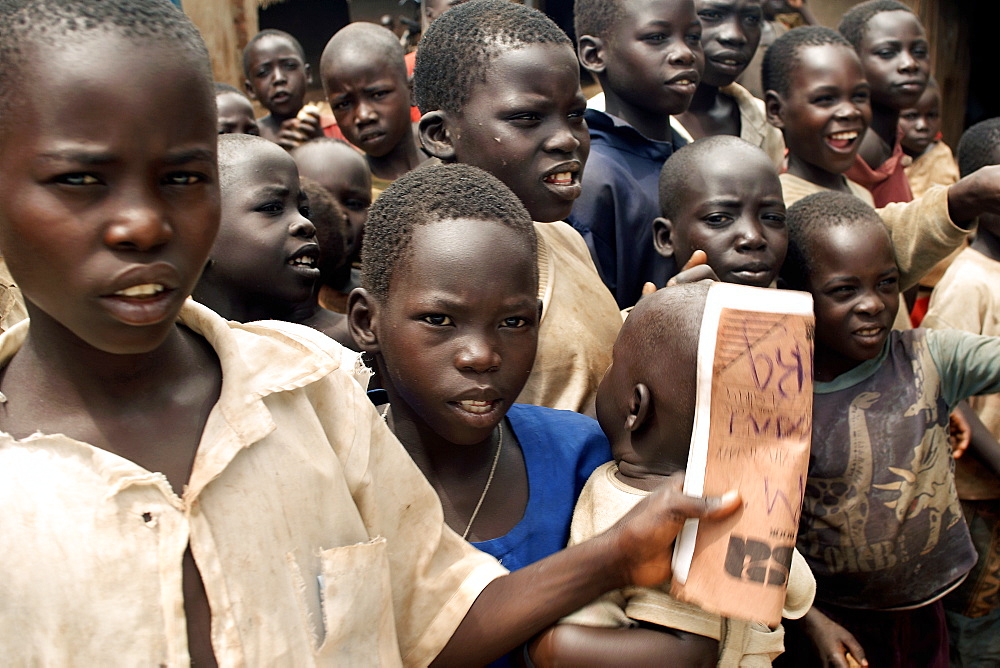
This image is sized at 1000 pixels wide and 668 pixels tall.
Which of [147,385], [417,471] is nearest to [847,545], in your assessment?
[417,471]

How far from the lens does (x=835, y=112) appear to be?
3.51 m

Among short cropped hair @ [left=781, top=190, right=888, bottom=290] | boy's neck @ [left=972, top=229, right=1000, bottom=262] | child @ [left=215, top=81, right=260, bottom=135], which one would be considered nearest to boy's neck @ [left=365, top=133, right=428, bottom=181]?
child @ [left=215, top=81, right=260, bottom=135]

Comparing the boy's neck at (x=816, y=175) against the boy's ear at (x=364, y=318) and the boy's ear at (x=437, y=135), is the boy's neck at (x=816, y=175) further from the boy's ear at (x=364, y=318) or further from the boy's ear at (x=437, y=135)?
the boy's ear at (x=364, y=318)

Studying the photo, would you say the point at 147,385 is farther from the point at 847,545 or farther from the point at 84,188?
the point at 847,545

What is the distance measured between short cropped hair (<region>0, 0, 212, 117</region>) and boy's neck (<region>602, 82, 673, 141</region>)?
91.4 inches

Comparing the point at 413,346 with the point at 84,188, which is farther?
the point at 413,346

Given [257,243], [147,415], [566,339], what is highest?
[147,415]

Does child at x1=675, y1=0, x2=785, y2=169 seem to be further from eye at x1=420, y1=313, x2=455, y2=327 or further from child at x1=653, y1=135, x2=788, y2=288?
eye at x1=420, y1=313, x2=455, y2=327

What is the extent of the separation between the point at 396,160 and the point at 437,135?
1681 mm

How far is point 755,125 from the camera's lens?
153 inches

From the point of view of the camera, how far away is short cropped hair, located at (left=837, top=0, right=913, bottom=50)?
455cm

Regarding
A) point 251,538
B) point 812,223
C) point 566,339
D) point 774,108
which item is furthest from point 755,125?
point 251,538

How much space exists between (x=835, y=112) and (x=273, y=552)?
307 centimetres

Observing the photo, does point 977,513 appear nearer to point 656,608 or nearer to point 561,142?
point 561,142
